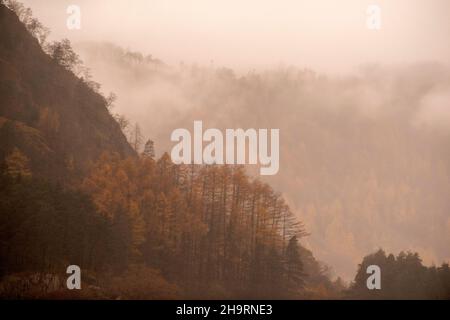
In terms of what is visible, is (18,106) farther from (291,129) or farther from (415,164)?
(415,164)

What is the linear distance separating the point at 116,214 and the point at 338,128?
1497 centimetres

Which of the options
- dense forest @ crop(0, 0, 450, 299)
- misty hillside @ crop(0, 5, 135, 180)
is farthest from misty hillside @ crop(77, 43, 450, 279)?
misty hillside @ crop(0, 5, 135, 180)

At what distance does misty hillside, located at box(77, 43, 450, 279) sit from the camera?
91.5 ft

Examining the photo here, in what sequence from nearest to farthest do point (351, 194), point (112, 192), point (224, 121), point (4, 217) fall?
point (4, 217), point (112, 192), point (224, 121), point (351, 194)

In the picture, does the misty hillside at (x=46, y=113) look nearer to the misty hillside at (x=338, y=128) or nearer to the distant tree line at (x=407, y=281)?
the misty hillside at (x=338, y=128)

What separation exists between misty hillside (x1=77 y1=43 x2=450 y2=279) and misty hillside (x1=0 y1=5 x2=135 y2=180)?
170 centimetres

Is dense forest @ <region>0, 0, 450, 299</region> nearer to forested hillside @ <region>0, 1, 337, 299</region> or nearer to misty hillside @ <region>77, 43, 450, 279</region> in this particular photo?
forested hillside @ <region>0, 1, 337, 299</region>

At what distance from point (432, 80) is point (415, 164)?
5040 millimetres

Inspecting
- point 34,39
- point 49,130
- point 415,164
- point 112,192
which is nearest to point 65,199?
point 112,192

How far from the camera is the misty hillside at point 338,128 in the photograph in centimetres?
2788

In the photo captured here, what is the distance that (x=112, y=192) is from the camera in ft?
84.7

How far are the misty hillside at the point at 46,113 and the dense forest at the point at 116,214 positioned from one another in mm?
64

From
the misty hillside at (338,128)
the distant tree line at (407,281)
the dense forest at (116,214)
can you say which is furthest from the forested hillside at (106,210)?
the misty hillside at (338,128)

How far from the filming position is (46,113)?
27219 mm
